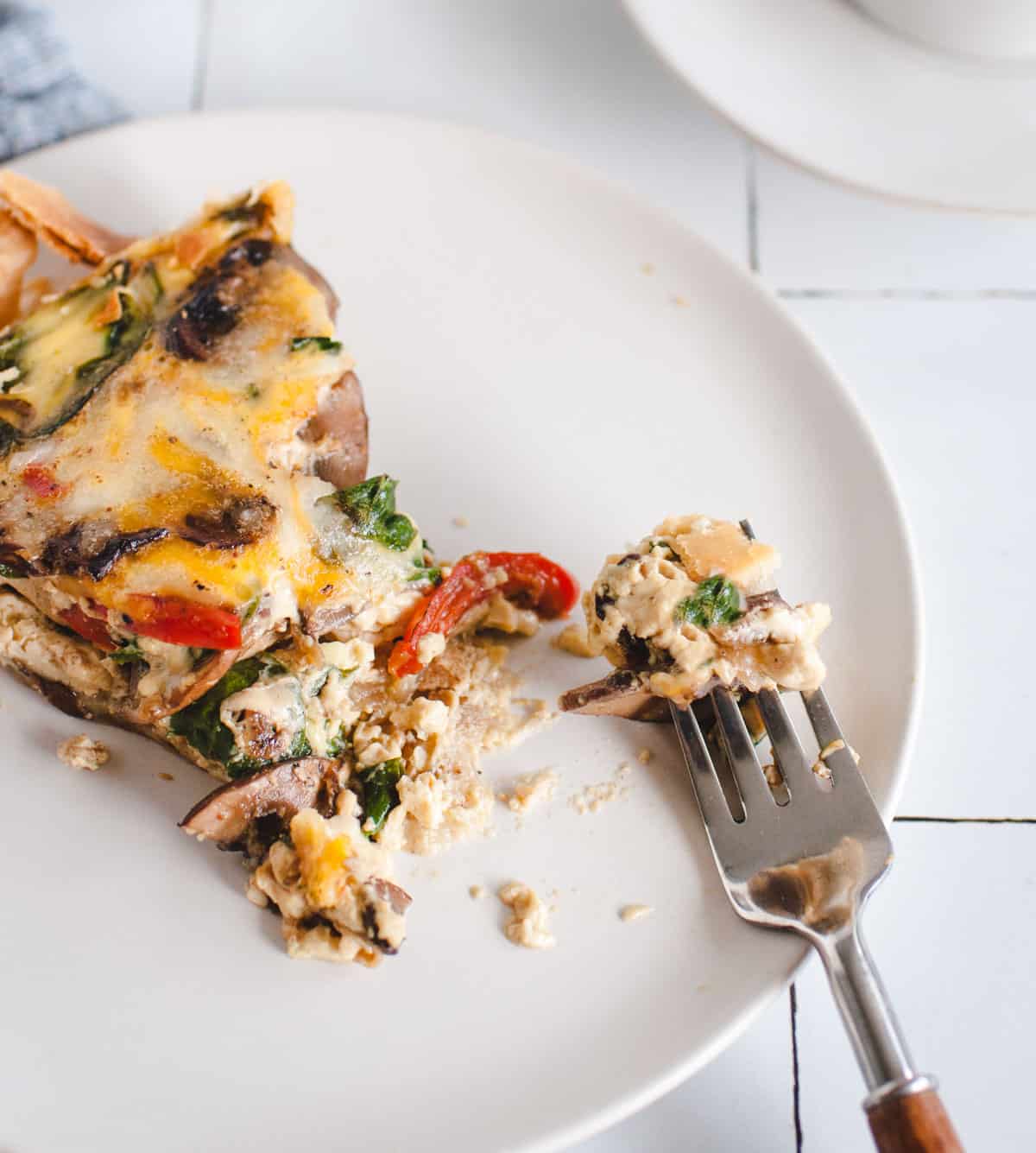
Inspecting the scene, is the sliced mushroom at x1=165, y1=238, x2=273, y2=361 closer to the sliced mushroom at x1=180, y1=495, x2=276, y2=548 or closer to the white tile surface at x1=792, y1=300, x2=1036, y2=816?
the sliced mushroom at x1=180, y1=495, x2=276, y2=548

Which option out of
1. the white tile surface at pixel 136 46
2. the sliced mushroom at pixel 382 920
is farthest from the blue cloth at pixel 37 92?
the sliced mushroom at pixel 382 920

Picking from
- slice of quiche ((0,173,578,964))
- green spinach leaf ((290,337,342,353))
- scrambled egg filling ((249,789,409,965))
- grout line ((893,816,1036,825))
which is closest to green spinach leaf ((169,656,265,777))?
slice of quiche ((0,173,578,964))

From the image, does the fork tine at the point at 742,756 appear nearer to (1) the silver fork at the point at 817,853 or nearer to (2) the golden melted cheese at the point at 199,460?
(1) the silver fork at the point at 817,853

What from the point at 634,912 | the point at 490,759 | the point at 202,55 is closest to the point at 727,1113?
the point at 634,912

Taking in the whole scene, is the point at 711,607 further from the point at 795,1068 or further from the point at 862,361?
the point at 862,361

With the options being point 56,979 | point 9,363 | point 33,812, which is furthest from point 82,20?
point 56,979

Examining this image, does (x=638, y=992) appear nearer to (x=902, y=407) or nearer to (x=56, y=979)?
(x=56, y=979)
